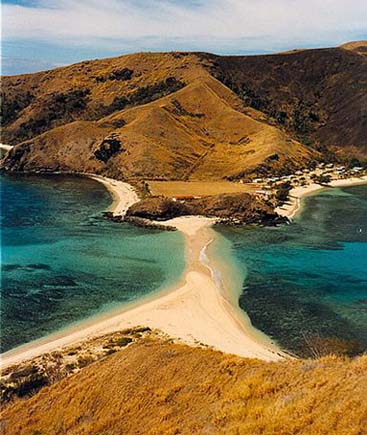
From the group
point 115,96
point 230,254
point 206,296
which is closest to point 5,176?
point 115,96

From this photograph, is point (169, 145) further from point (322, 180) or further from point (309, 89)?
point (309, 89)

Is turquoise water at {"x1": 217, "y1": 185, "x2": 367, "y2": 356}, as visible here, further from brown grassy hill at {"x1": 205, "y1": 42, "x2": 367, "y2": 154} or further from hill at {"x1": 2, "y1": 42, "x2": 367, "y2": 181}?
brown grassy hill at {"x1": 205, "y1": 42, "x2": 367, "y2": 154}

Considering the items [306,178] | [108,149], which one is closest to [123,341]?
[306,178]

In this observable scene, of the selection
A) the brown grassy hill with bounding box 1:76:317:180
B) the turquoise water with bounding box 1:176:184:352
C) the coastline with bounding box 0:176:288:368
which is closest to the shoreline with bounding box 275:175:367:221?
the brown grassy hill with bounding box 1:76:317:180

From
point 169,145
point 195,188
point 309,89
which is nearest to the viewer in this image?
point 195,188

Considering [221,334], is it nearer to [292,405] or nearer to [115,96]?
[292,405]

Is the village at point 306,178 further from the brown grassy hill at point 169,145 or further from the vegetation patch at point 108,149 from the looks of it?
the vegetation patch at point 108,149
